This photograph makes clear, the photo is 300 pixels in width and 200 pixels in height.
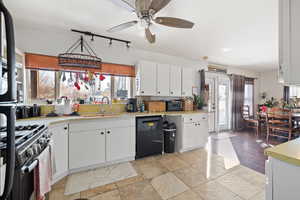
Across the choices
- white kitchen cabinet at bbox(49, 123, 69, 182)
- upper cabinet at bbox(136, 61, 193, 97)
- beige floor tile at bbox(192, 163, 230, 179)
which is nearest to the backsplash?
upper cabinet at bbox(136, 61, 193, 97)

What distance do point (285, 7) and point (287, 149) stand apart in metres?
0.94

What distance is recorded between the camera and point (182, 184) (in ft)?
5.97

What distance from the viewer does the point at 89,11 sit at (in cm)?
179

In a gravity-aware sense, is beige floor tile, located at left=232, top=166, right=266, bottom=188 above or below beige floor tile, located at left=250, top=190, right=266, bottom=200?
above

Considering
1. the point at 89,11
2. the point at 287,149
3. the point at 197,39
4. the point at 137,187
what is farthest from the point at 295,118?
the point at 89,11

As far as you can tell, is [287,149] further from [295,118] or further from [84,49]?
[295,118]

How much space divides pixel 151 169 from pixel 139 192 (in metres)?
0.55

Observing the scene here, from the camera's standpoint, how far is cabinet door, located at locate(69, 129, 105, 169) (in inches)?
79.1

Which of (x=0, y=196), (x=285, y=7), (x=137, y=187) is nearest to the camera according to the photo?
(x=0, y=196)

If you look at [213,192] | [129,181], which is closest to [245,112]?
[213,192]

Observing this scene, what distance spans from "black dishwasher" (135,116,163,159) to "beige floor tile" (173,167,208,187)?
0.67m

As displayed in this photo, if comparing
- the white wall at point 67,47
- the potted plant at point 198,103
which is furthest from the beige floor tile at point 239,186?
the white wall at point 67,47

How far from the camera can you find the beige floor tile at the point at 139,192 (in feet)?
5.20

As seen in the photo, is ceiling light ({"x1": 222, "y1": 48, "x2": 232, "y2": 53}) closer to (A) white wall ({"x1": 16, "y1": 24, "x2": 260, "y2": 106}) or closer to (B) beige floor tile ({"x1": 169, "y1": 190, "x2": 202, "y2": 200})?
(A) white wall ({"x1": 16, "y1": 24, "x2": 260, "y2": 106})
